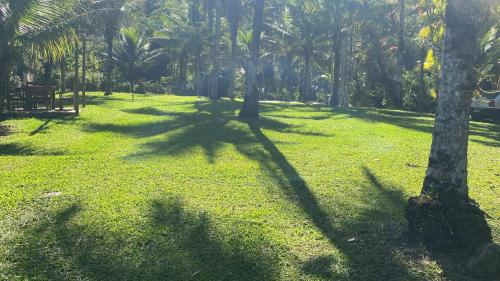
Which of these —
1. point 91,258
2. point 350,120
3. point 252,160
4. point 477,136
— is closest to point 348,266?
point 91,258

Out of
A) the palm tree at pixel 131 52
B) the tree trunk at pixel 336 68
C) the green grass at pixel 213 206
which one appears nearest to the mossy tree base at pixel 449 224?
the green grass at pixel 213 206

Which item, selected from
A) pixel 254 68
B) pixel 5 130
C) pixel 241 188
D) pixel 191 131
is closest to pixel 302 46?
pixel 254 68

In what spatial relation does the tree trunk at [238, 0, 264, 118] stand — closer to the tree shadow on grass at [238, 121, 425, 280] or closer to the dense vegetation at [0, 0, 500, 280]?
the dense vegetation at [0, 0, 500, 280]

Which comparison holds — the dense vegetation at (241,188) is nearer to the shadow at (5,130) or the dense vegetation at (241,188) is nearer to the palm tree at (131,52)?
the shadow at (5,130)

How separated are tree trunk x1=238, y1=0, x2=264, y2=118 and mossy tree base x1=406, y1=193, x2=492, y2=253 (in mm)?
11898

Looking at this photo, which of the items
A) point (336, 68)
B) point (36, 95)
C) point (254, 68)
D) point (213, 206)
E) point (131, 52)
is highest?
point (131, 52)

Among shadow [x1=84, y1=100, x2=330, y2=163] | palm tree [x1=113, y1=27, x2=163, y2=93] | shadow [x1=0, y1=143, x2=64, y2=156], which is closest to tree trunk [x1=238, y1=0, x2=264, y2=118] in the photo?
shadow [x1=84, y1=100, x2=330, y2=163]

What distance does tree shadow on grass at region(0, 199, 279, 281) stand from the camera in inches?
168

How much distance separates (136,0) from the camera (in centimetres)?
2791

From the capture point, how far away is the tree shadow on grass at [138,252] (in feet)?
14.0

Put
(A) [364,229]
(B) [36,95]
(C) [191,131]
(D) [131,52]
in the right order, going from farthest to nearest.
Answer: (D) [131,52], (B) [36,95], (C) [191,131], (A) [364,229]

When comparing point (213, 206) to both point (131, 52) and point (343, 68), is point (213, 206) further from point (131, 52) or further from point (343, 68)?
point (131, 52)

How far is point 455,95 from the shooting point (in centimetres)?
504

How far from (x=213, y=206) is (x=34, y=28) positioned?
859 centimetres
